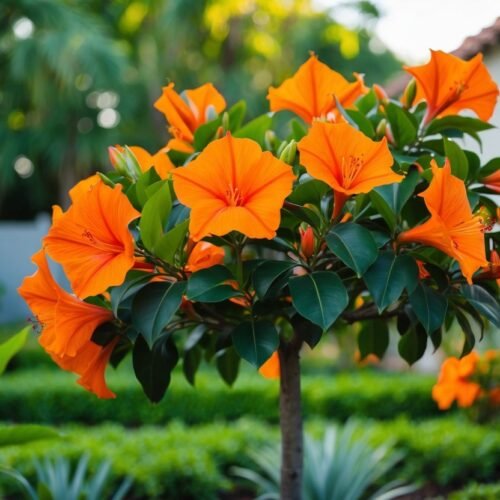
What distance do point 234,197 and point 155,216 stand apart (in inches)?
9.0

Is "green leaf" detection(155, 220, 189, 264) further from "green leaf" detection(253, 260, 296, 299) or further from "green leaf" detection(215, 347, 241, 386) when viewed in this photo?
"green leaf" detection(215, 347, 241, 386)

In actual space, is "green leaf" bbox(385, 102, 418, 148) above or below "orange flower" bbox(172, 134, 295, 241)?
above

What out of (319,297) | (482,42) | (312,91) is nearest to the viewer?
Result: (319,297)

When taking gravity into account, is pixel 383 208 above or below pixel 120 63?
below

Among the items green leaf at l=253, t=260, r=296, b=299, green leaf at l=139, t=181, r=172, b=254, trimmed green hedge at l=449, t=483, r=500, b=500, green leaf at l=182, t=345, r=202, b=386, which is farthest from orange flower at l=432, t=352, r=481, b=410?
green leaf at l=139, t=181, r=172, b=254

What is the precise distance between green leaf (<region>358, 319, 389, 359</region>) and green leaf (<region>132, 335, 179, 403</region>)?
0.79 meters

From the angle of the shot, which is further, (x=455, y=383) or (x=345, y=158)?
(x=455, y=383)

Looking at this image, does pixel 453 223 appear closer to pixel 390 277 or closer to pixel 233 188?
pixel 390 277

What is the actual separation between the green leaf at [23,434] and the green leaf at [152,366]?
588 mm

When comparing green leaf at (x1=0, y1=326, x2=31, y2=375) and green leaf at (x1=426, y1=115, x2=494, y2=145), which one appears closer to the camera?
green leaf at (x1=426, y1=115, x2=494, y2=145)

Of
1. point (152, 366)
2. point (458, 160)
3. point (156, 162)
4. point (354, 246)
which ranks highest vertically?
point (156, 162)

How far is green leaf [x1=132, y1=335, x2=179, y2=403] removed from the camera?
2195 mm

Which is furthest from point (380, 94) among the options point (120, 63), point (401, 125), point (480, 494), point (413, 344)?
point (120, 63)

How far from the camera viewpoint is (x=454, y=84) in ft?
7.53
